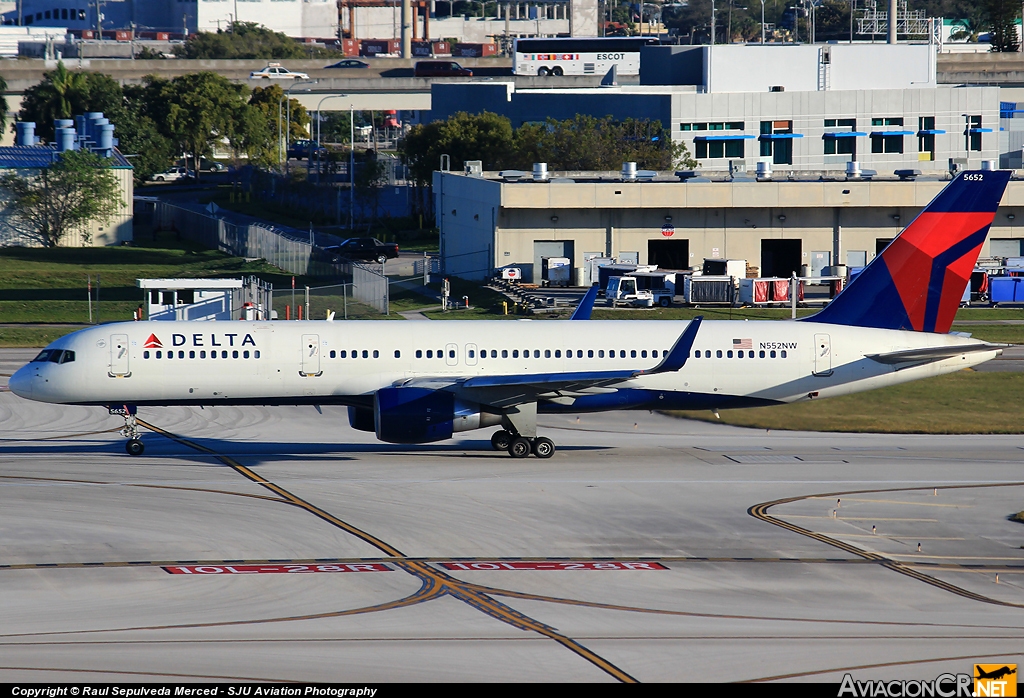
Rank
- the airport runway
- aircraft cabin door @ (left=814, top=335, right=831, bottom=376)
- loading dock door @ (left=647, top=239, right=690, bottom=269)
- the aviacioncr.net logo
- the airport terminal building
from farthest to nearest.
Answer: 1. the airport terminal building
2. loading dock door @ (left=647, top=239, right=690, bottom=269)
3. aircraft cabin door @ (left=814, top=335, right=831, bottom=376)
4. the airport runway
5. the aviacioncr.net logo

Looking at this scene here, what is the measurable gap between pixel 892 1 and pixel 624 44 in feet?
139

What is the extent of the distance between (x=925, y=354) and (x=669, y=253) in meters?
50.9

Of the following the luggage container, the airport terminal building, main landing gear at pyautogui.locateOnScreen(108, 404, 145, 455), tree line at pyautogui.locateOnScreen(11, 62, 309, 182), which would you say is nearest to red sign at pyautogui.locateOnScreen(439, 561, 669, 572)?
main landing gear at pyautogui.locateOnScreen(108, 404, 145, 455)

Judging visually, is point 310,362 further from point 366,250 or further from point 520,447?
point 366,250

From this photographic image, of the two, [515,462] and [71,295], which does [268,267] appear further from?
[515,462]

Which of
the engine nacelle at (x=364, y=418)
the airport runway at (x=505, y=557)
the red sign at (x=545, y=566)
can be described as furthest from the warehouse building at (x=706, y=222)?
the red sign at (x=545, y=566)

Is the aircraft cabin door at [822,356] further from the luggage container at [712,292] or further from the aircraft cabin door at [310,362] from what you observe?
the luggage container at [712,292]

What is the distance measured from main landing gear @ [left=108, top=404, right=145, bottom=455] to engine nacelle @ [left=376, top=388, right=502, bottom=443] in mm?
8347

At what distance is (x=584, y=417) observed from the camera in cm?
4991

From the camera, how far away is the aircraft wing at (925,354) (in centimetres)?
4147

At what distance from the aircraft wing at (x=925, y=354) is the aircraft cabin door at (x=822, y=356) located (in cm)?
139

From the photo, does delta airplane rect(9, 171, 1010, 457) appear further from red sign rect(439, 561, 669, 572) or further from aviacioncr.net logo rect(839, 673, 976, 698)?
aviacioncr.net logo rect(839, 673, 976, 698)

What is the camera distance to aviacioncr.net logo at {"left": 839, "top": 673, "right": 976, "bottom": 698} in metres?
19.6

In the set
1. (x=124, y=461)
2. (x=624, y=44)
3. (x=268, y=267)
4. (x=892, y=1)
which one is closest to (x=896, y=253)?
(x=124, y=461)
